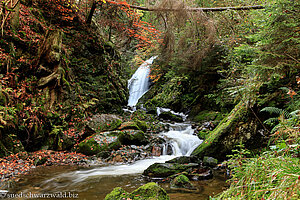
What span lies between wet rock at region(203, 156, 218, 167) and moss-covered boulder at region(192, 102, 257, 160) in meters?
0.30

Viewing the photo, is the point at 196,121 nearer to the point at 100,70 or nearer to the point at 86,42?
the point at 100,70

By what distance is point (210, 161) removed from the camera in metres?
5.90

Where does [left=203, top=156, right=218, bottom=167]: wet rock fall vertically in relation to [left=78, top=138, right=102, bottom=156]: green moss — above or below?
below

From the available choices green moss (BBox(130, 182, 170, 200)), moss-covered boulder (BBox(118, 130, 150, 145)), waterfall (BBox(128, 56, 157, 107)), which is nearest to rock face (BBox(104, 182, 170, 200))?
green moss (BBox(130, 182, 170, 200))

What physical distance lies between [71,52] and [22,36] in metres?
2.98

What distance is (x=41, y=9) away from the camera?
957 centimetres

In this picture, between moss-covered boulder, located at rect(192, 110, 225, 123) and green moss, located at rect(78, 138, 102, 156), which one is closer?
green moss, located at rect(78, 138, 102, 156)

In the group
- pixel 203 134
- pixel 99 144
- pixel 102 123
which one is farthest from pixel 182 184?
pixel 102 123

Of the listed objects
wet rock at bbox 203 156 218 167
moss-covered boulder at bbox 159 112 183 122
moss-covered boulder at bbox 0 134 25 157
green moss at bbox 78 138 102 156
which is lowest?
wet rock at bbox 203 156 218 167

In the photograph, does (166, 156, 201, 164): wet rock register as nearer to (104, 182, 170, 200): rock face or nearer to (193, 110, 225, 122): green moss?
(104, 182, 170, 200): rock face

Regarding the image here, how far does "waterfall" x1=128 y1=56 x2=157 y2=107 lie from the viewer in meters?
18.9

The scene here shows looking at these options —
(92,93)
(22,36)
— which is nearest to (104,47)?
(92,93)

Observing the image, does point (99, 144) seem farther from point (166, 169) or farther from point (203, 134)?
point (203, 134)

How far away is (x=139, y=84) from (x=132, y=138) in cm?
1248
